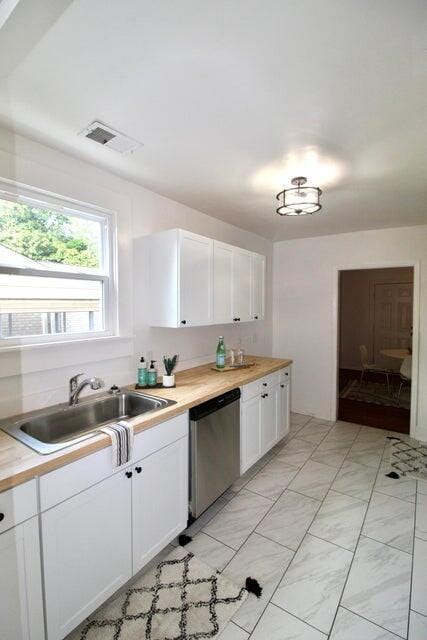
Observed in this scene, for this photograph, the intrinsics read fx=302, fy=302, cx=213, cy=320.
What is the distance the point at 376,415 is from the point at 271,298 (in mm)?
2228

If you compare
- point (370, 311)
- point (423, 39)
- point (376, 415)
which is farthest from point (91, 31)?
point (370, 311)

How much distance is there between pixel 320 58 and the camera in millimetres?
1162

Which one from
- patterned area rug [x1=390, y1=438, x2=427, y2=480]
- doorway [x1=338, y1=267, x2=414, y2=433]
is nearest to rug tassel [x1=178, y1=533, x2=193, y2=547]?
patterned area rug [x1=390, y1=438, x2=427, y2=480]

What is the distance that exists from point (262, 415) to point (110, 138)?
2490mm

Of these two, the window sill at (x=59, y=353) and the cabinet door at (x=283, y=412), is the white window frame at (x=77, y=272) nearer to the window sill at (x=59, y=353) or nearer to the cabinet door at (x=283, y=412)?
the window sill at (x=59, y=353)

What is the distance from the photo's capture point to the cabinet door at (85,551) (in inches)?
50.0

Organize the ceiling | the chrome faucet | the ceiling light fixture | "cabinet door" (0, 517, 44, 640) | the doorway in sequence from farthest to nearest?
1. the doorway
2. the ceiling light fixture
3. the chrome faucet
4. "cabinet door" (0, 517, 44, 640)
5. the ceiling

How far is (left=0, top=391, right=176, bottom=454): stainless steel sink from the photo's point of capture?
1.49 m

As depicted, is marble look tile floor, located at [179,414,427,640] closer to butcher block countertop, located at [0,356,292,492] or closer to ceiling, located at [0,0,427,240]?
butcher block countertop, located at [0,356,292,492]

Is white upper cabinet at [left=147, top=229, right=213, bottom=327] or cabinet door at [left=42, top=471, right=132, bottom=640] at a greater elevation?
white upper cabinet at [left=147, top=229, right=213, bottom=327]

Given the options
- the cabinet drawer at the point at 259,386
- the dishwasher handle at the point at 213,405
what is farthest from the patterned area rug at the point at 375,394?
the dishwasher handle at the point at 213,405

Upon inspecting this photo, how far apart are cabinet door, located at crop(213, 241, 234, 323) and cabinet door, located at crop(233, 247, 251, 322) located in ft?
0.26

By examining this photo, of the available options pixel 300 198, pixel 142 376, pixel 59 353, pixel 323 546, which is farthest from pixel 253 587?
pixel 300 198

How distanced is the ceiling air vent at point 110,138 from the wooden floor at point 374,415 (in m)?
4.05
